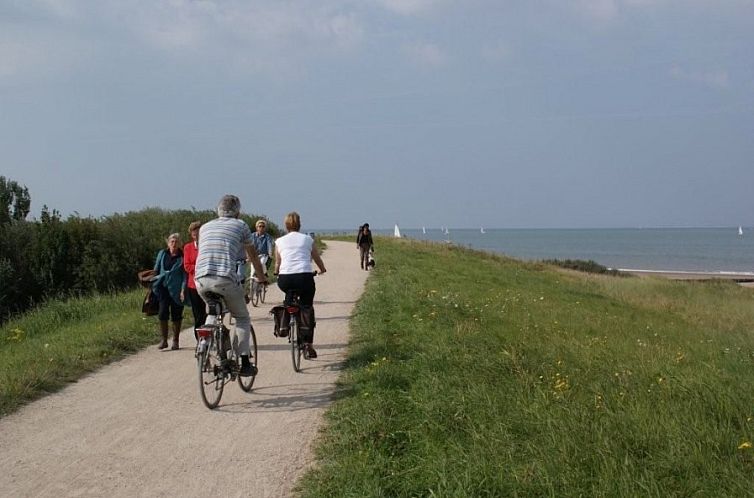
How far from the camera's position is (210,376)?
6.88 meters

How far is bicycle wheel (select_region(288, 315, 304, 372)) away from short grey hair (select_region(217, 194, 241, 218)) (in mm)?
1817

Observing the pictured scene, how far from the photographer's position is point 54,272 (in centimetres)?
2288

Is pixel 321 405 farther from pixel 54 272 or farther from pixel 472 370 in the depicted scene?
pixel 54 272

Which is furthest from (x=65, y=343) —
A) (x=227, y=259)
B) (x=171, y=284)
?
(x=227, y=259)

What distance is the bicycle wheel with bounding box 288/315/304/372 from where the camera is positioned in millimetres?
8281

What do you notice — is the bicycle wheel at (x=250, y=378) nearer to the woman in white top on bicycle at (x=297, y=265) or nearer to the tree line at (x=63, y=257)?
the woman in white top on bicycle at (x=297, y=265)

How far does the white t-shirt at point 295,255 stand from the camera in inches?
324

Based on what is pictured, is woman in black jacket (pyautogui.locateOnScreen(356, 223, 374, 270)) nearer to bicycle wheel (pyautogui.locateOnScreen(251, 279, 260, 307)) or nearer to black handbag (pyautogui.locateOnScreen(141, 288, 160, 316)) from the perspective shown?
bicycle wheel (pyautogui.locateOnScreen(251, 279, 260, 307))

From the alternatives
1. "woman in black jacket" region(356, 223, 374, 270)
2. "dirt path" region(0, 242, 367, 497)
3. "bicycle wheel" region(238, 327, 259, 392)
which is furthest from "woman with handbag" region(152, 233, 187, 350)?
"woman in black jacket" region(356, 223, 374, 270)

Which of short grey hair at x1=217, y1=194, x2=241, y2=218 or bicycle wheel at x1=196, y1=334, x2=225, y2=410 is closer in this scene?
bicycle wheel at x1=196, y1=334, x2=225, y2=410

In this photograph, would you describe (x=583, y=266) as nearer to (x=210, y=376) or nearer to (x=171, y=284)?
(x=171, y=284)

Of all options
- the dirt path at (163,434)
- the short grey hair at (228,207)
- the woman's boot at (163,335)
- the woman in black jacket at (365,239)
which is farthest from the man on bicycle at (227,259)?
the woman in black jacket at (365,239)

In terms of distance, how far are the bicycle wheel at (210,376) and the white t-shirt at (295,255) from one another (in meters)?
1.75

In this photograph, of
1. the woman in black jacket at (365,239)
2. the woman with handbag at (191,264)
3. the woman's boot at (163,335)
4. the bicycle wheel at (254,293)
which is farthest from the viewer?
the woman in black jacket at (365,239)
